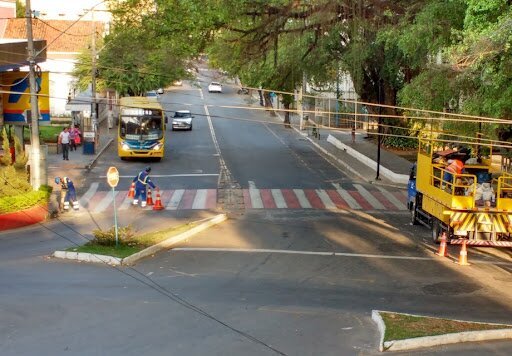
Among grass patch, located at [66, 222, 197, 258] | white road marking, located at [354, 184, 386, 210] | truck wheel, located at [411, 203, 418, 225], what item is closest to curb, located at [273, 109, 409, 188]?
white road marking, located at [354, 184, 386, 210]

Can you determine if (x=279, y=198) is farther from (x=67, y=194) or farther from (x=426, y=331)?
(x=426, y=331)

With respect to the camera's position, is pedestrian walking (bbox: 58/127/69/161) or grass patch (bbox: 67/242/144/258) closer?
grass patch (bbox: 67/242/144/258)

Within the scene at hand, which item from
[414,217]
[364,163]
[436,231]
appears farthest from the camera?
[364,163]

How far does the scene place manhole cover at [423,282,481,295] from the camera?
15240 mm

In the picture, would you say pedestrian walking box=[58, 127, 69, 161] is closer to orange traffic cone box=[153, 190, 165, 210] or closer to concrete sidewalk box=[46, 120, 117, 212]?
concrete sidewalk box=[46, 120, 117, 212]

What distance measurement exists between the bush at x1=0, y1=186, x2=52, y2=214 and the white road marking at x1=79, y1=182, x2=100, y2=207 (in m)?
2.89

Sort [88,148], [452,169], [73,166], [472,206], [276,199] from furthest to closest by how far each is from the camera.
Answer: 1. [88,148]
2. [73,166]
3. [276,199]
4. [452,169]
5. [472,206]

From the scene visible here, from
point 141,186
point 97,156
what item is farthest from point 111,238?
point 97,156

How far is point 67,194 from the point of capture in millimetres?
24141

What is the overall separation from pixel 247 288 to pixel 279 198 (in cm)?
1283

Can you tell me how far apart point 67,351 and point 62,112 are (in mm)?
51787

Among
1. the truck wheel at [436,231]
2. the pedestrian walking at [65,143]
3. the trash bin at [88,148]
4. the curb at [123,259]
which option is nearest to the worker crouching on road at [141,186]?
the curb at [123,259]

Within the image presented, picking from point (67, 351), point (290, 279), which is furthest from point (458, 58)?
point (67, 351)

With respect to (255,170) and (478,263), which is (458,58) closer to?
(478,263)
